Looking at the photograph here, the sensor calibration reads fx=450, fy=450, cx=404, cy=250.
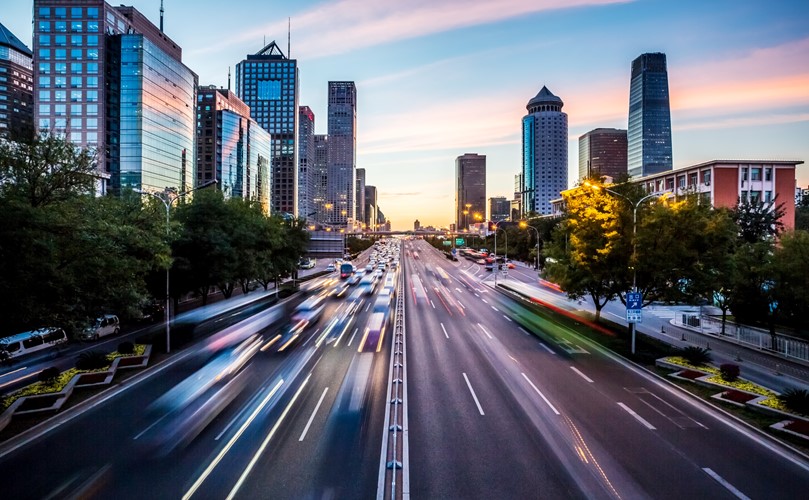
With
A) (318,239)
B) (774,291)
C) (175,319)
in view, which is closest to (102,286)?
(175,319)

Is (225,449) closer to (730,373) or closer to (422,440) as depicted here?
(422,440)

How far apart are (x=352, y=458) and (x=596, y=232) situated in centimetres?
2198

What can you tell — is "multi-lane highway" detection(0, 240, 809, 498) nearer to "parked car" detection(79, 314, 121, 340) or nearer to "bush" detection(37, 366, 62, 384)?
"bush" detection(37, 366, 62, 384)

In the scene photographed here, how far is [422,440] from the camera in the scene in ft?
48.5

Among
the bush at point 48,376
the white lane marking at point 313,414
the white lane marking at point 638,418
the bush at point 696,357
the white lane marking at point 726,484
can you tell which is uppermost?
the bush at point 696,357

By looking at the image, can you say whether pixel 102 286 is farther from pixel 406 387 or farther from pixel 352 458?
pixel 406 387

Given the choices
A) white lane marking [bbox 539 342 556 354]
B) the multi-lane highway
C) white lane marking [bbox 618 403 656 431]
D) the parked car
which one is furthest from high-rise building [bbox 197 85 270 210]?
white lane marking [bbox 618 403 656 431]

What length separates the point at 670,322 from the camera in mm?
39344

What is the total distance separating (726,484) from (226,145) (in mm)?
168588

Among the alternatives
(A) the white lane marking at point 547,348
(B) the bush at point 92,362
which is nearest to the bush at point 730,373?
(A) the white lane marking at point 547,348

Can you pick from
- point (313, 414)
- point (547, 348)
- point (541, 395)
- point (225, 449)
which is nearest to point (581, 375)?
point (541, 395)

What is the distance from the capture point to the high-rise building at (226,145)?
6289 inches

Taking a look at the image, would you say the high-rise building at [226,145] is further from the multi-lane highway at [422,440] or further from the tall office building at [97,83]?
the multi-lane highway at [422,440]

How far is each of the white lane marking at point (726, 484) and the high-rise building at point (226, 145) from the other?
155 metres
